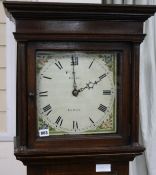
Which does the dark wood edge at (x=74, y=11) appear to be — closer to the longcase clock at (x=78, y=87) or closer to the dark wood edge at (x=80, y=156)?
the longcase clock at (x=78, y=87)

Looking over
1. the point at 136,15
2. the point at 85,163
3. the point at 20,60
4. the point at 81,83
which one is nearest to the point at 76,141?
the point at 85,163

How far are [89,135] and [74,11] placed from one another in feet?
1.35

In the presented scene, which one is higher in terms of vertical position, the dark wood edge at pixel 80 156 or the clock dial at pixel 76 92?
the clock dial at pixel 76 92

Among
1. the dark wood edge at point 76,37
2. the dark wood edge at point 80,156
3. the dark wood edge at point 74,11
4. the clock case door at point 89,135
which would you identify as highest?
the dark wood edge at point 74,11

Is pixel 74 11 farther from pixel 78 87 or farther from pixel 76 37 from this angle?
pixel 78 87

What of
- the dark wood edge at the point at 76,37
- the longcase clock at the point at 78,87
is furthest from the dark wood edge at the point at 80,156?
the dark wood edge at the point at 76,37

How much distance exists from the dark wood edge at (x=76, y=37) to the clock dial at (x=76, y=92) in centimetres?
5

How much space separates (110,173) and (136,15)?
54cm

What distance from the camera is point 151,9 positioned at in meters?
1.00

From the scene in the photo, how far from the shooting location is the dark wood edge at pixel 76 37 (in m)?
0.98

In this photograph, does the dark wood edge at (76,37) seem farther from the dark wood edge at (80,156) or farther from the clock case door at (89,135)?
the dark wood edge at (80,156)

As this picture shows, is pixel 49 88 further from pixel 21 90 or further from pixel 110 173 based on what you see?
pixel 110 173

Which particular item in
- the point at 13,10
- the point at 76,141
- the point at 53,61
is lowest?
the point at 76,141

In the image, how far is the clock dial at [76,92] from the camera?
40.1 inches
